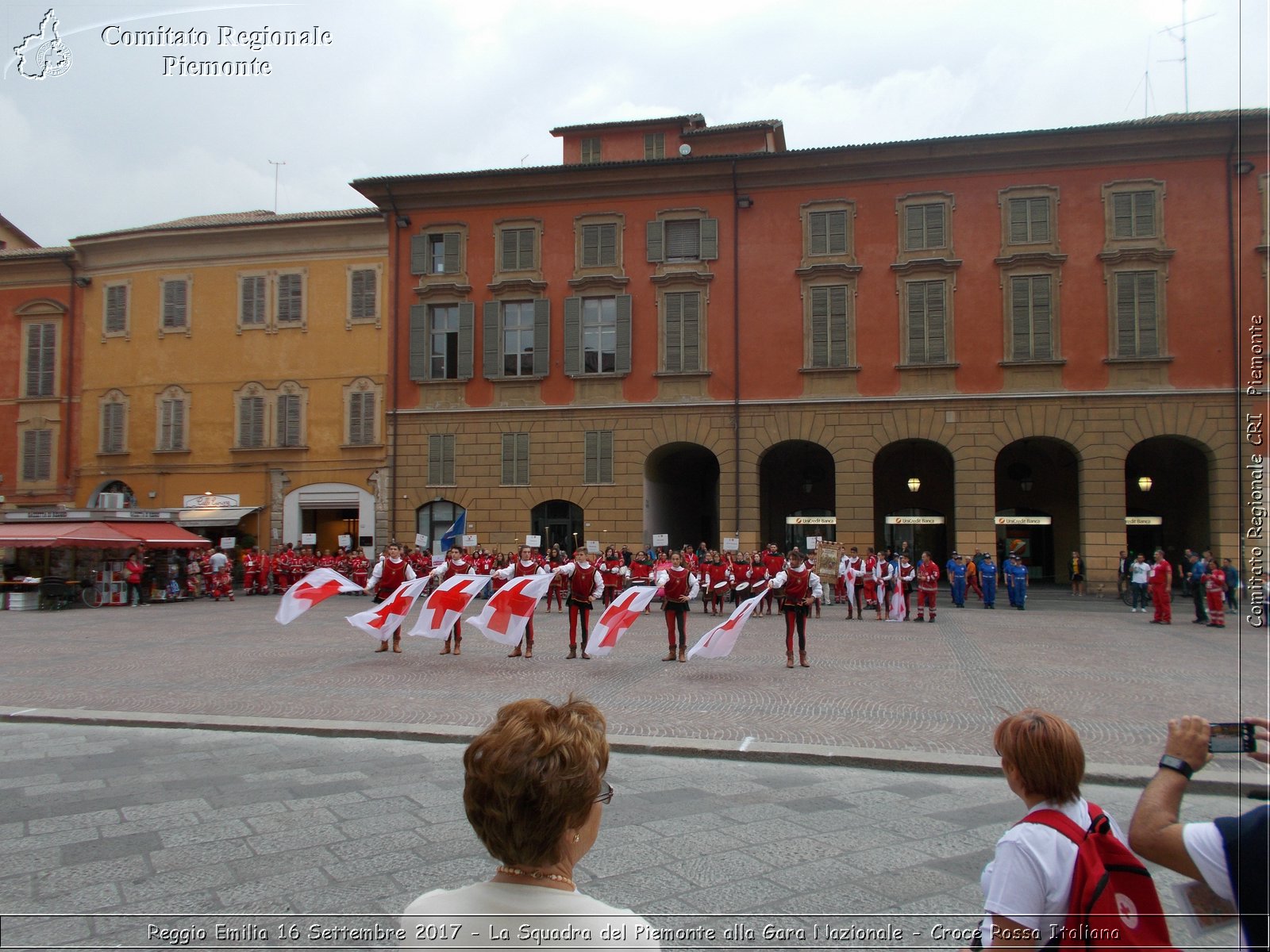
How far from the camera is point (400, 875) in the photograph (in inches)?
204

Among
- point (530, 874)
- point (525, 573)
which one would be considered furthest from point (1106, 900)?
point (525, 573)

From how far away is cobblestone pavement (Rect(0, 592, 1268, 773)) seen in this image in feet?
31.2

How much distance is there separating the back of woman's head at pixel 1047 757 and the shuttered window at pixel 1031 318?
29.5 meters

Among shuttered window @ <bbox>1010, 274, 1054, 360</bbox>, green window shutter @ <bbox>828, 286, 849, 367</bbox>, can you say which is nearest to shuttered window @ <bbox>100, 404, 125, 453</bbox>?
green window shutter @ <bbox>828, 286, 849, 367</bbox>

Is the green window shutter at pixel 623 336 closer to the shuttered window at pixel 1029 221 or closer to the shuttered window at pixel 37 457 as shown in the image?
the shuttered window at pixel 1029 221

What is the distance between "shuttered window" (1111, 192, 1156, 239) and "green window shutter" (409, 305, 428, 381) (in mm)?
23755

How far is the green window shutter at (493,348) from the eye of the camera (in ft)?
109

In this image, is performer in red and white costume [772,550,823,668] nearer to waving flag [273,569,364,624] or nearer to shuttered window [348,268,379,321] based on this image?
waving flag [273,569,364,624]

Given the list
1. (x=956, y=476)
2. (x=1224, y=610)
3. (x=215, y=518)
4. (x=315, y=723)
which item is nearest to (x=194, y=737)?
(x=315, y=723)

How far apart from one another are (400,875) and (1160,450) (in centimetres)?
3353

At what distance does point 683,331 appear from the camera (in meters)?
31.8

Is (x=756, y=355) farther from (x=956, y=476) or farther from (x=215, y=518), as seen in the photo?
(x=215, y=518)

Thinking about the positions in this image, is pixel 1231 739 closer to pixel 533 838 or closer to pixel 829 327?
pixel 533 838

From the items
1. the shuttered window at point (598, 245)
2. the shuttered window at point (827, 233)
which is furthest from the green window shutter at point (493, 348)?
the shuttered window at point (827, 233)
